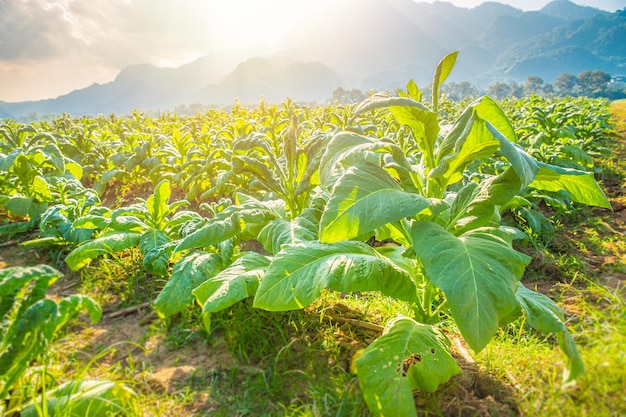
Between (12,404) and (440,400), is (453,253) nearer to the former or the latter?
(440,400)

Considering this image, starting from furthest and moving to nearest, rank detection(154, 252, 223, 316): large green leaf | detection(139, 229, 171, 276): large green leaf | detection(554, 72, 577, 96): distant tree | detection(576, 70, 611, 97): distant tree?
detection(554, 72, 577, 96): distant tree → detection(576, 70, 611, 97): distant tree → detection(139, 229, 171, 276): large green leaf → detection(154, 252, 223, 316): large green leaf

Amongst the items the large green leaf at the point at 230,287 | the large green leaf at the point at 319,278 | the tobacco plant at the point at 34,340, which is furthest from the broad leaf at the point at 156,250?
the large green leaf at the point at 319,278

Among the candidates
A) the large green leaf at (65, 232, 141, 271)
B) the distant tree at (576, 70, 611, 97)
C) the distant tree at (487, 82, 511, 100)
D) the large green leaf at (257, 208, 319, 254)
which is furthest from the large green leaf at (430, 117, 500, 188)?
the distant tree at (487, 82, 511, 100)

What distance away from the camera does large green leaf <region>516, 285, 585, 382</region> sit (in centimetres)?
102

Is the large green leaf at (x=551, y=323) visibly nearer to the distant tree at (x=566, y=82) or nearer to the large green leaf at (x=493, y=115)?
the large green leaf at (x=493, y=115)

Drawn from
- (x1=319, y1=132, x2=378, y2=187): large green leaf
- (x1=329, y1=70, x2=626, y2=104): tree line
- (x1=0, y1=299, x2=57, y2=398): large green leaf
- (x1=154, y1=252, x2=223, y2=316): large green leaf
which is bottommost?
(x1=154, y1=252, x2=223, y2=316): large green leaf

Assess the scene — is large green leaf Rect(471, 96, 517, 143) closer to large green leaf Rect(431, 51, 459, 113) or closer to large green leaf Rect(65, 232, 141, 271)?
large green leaf Rect(431, 51, 459, 113)

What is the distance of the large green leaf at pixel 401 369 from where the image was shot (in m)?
1.24

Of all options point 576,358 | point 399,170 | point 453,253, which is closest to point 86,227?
point 399,170

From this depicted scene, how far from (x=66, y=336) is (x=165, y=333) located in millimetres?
547

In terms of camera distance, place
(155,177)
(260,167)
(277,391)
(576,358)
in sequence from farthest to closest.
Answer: (155,177) → (260,167) → (277,391) → (576,358)

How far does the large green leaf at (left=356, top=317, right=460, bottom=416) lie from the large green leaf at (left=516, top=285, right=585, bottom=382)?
0.36m

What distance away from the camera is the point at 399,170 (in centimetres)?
162

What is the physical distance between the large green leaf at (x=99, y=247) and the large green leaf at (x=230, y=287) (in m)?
1.14
